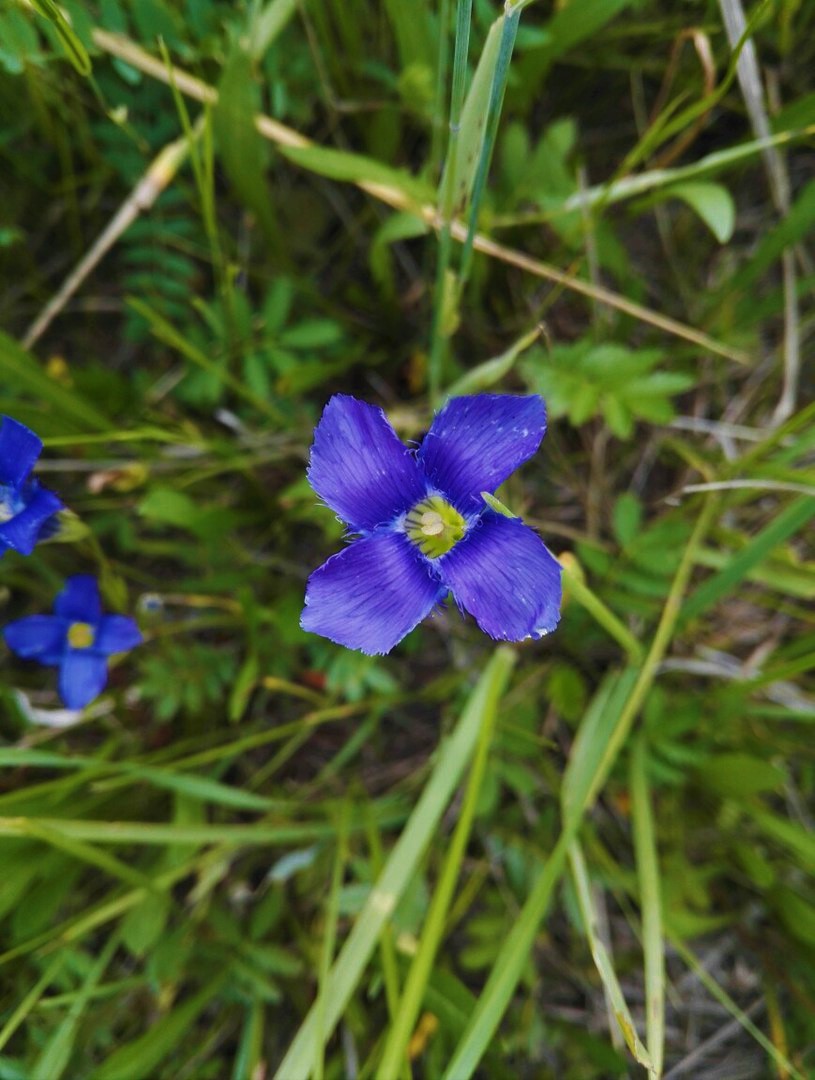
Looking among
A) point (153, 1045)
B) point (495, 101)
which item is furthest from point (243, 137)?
point (153, 1045)

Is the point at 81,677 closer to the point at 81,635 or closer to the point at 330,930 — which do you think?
the point at 81,635

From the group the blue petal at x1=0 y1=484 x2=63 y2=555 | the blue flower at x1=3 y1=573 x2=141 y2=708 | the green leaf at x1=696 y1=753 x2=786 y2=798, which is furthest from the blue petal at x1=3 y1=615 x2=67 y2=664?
the green leaf at x1=696 y1=753 x2=786 y2=798

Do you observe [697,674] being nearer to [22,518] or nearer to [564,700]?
[564,700]

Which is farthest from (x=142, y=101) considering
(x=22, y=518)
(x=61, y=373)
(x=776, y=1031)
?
(x=776, y=1031)

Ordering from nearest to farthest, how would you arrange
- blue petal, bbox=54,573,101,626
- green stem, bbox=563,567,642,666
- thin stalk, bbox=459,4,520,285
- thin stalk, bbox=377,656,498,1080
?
thin stalk, bbox=459,4,520,285 < green stem, bbox=563,567,642,666 < thin stalk, bbox=377,656,498,1080 < blue petal, bbox=54,573,101,626

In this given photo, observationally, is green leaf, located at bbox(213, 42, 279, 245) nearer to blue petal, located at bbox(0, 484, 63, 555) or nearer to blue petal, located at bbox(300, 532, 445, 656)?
blue petal, located at bbox(0, 484, 63, 555)

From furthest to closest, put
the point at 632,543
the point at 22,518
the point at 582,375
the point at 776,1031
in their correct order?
1. the point at 776,1031
2. the point at 632,543
3. the point at 582,375
4. the point at 22,518

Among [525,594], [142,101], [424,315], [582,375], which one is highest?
[142,101]
